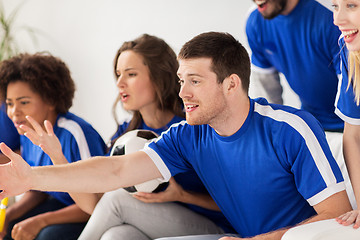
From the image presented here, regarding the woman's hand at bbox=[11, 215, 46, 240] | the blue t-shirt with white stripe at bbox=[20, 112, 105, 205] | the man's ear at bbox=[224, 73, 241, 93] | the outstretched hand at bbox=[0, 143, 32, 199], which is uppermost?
the man's ear at bbox=[224, 73, 241, 93]

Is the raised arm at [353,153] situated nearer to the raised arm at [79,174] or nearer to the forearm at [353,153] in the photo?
the forearm at [353,153]

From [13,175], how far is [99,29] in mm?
2260

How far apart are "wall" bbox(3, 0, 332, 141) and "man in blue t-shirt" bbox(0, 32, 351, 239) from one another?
132 cm

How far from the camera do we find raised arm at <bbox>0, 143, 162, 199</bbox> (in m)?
1.32

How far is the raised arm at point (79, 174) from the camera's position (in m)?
1.32

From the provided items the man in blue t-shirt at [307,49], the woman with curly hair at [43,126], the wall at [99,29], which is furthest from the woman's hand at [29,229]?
the wall at [99,29]

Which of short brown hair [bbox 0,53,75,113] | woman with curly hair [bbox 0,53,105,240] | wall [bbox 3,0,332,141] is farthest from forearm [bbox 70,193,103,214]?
wall [bbox 3,0,332,141]

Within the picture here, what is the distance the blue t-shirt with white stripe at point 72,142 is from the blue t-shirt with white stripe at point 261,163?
0.47 m

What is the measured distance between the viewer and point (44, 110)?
2145 mm

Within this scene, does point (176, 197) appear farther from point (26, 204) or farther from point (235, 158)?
point (26, 204)

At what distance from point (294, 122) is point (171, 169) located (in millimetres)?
436

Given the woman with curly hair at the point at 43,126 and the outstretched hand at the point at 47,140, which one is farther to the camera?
the woman with curly hair at the point at 43,126

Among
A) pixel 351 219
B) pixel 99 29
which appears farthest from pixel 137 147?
pixel 99 29

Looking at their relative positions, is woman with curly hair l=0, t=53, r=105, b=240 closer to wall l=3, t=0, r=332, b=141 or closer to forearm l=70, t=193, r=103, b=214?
forearm l=70, t=193, r=103, b=214
